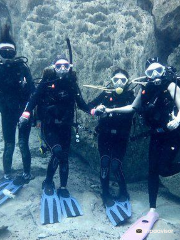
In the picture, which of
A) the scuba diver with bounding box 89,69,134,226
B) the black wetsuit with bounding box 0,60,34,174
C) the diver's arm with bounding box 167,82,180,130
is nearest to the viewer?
the diver's arm with bounding box 167,82,180,130

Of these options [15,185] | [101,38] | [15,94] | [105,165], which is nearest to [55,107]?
[15,94]

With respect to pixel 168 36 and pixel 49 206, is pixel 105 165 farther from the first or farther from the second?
pixel 168 36

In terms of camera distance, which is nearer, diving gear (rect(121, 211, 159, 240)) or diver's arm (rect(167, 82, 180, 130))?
diver's arm (rect(167, 82, 180, 130))

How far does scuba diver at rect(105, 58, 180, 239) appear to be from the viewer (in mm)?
4156

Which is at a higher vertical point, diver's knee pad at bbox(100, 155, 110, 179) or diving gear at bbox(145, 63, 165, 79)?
diving gear at bbox(145, 63, 165, 79)

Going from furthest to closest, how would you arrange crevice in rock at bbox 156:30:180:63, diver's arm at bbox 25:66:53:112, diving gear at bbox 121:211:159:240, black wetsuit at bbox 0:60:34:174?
crevice in rock at bbox 156:30:180:63 < black wetsuit at bbox 0:60:34:174 < diver's arm at bbox 25:66:53:112 < diving gear at bbox 121:211:159:240

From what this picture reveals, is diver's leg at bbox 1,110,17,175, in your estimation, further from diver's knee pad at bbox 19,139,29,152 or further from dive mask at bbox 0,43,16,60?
dive mask at bbox 0,43,16,60

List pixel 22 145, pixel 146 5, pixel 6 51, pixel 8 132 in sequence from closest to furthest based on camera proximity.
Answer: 1. pixel 6 51
2. pixel 22 145
3. pixel 8 132
4. pixel 146 5

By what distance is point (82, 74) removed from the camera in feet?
21.9

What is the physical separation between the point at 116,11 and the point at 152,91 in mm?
4031

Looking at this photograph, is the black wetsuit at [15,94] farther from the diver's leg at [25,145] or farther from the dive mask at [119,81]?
the dive mask at [119,81]

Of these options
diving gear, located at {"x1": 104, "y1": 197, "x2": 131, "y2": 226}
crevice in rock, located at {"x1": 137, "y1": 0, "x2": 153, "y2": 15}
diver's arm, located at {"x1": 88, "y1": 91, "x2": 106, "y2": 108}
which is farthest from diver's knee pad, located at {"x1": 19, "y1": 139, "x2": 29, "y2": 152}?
crevice in rock, located at {"x1": 137, "y1": 0, "x2": 153, "y2": 15}

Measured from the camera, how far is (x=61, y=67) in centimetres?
479

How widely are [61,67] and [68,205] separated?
2.86 m
